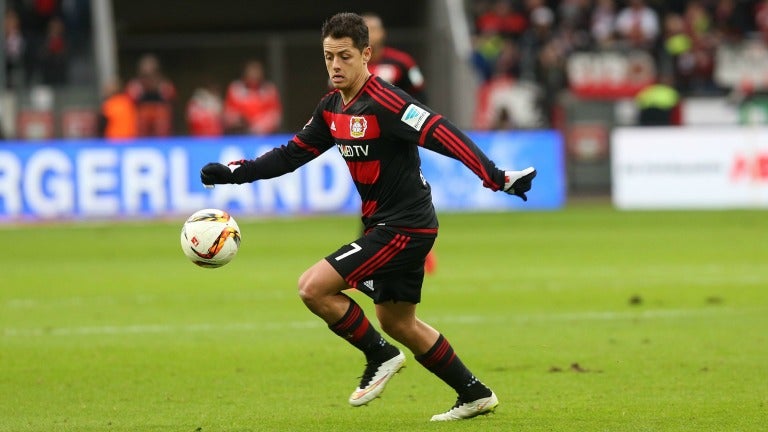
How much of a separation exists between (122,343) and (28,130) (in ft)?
54.0

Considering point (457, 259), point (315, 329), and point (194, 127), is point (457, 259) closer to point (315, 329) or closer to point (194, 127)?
point (315, 329)

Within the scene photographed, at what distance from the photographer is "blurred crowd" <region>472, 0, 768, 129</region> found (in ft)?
92.9

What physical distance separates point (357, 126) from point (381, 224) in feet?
1.63

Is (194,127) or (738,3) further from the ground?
(738,3)

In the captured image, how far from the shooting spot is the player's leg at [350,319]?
695 centimetres

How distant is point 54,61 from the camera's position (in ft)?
90.4

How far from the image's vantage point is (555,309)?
39.9 ft

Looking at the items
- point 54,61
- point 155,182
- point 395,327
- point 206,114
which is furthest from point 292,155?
point 54,61

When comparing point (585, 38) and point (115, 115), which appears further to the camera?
point (585, 38)

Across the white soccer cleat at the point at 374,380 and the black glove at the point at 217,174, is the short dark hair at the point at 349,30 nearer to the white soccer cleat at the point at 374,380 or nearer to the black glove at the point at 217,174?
the black glove at the point at 217,174

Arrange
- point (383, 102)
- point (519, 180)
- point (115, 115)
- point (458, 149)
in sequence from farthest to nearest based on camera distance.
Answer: point (115, 115), point (383, 102), point (458, 149), point (519, 180)

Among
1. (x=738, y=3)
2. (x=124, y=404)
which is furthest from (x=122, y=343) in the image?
(x=738, y=3)

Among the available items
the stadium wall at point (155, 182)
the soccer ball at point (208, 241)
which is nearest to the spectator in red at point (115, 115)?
the stadium wall at point (155, 182)

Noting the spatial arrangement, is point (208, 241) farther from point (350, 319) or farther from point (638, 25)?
point (638, 25)
